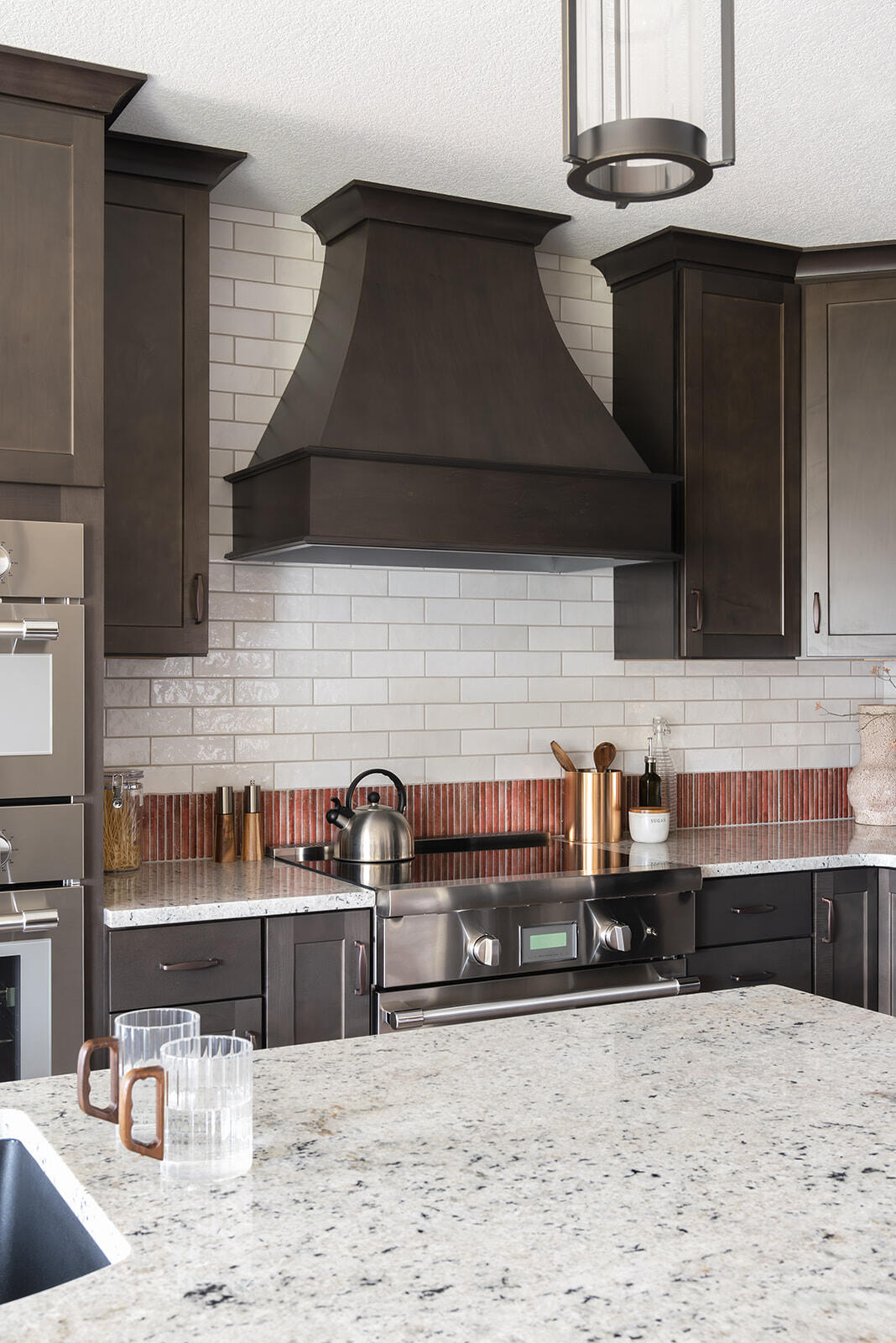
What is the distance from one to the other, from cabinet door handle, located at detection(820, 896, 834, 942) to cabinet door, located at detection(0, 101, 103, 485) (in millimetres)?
2232

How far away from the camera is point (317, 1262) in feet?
3.32

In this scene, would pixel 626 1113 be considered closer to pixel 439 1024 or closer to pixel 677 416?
A: pixel 439 1024

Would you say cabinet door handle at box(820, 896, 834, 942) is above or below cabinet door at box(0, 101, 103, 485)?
below

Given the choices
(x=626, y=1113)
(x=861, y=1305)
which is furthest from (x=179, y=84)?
(x=861, y=1305)

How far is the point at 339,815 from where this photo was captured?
11.0 ft

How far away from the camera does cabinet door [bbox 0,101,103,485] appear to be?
259 centimetres

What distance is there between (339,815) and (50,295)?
1489 millimetres

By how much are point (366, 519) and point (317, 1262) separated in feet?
7.25

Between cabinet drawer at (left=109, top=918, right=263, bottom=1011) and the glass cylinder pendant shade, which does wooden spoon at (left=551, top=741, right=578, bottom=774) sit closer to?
cabinet drawer at (left=109, top=918, right=263, bottom=1011)

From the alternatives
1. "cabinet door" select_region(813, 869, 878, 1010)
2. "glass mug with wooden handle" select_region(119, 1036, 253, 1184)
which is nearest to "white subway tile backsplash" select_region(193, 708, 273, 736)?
"cabinet door" select_region(813, 869, 878, 1010)

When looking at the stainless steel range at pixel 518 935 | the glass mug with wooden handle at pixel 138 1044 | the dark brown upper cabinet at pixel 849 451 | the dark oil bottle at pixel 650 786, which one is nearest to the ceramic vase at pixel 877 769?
the dark brown upper cabinet at pixel 849 451

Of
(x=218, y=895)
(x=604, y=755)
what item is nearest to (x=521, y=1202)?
(x=218, y=895)

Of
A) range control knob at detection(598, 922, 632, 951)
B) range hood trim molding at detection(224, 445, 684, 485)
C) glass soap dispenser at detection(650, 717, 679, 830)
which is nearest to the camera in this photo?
range hood trim molding at detection(224, 445, 684, 485)

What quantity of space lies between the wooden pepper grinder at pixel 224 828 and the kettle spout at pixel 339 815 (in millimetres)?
265
